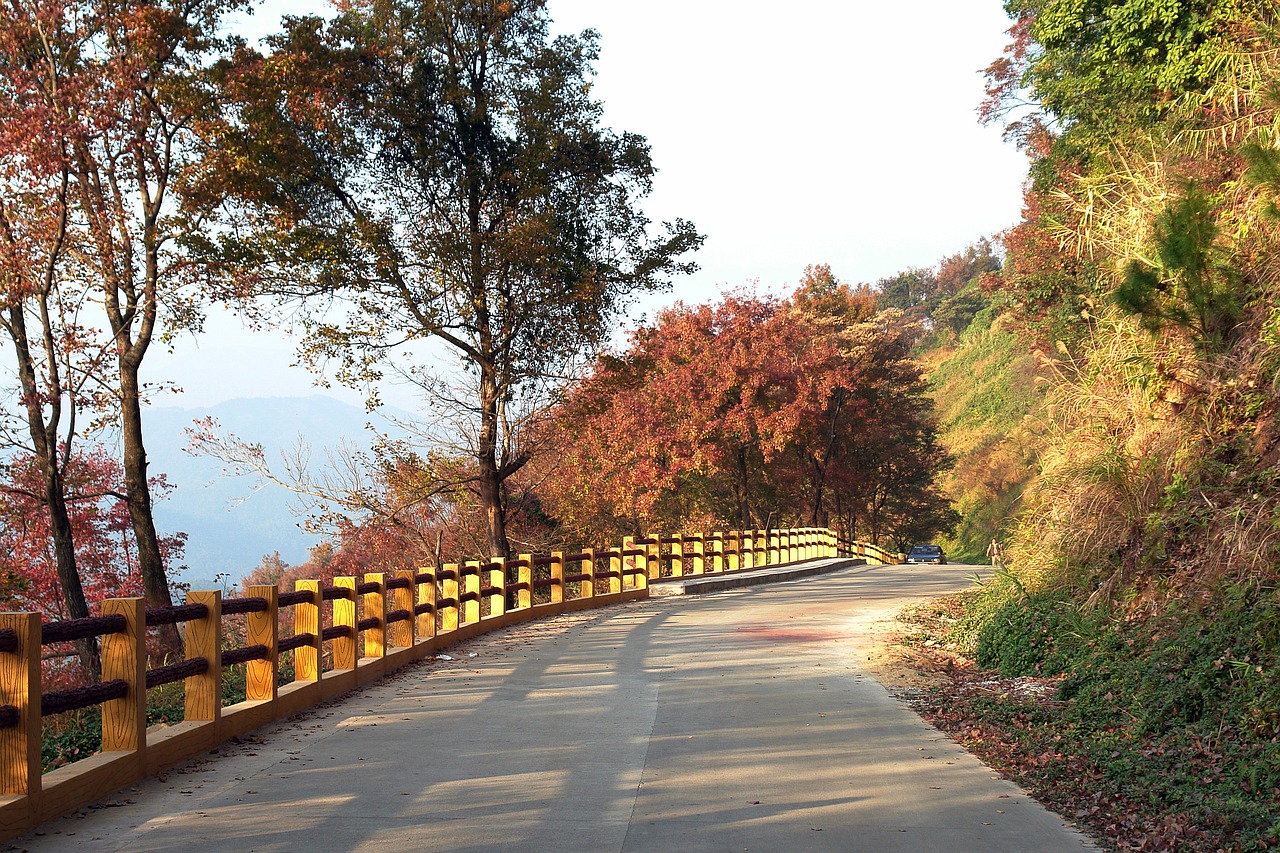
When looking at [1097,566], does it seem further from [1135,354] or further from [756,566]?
[756,566]

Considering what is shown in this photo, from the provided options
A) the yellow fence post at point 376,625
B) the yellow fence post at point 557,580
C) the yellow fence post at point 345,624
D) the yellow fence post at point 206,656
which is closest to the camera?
the yellow fence post at point 206,656

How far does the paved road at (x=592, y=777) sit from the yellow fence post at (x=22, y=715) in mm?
298

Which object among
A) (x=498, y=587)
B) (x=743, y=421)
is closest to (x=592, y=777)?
(x=498, y=587)

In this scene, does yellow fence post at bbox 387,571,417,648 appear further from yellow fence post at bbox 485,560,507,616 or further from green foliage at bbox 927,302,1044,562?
green foliage at bbox 927,302,1044,562

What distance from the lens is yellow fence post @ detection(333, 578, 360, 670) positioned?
1195 centimetres

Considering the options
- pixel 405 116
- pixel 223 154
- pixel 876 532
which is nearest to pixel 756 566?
pixel 405 116

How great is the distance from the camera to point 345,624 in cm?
1197

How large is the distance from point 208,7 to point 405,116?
4.03 meters

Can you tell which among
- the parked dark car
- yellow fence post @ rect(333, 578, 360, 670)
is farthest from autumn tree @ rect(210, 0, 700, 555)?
the parked dark car

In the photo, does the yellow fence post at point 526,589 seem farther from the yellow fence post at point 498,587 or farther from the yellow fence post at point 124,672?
the yellow fence post at point 124,672

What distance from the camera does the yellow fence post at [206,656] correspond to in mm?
8836

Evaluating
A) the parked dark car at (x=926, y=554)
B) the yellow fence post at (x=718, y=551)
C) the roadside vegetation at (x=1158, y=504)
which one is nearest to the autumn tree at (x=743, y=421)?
the parked dark car at (x=926, y=554)

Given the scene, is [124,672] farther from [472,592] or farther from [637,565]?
[637,565]

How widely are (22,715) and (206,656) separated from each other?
7.97 feet
